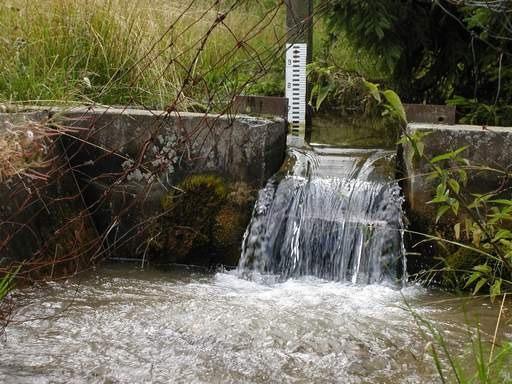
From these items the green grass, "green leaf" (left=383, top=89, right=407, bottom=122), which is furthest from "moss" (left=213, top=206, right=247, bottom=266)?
"green leaf" (left=383, top=89, right=407, bottom=122)

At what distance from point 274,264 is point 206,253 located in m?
A: 0.51

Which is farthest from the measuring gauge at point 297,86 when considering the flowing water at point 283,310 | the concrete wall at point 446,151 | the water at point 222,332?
the water at point 222,332

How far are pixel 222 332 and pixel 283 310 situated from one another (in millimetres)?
495

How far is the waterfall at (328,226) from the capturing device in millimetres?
4762

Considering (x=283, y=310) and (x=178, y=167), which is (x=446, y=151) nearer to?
(x=283, y=310)

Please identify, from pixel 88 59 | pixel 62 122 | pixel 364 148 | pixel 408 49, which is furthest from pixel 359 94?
pixel 62 122

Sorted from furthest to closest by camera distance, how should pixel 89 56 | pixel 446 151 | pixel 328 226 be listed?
1. pixel 89 56
2. pixel 328 226
3. pixel 446 151

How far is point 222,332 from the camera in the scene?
11.9 feet

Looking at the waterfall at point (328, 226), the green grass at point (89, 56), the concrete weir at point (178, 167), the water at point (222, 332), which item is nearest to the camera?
the water at point (222, 332)

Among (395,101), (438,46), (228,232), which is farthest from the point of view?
(438,46)

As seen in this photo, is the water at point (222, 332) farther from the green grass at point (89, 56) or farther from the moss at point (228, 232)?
the green grass at point (89, 56)

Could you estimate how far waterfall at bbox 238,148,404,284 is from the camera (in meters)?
4.76

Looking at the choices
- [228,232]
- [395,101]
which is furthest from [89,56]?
[395,101]

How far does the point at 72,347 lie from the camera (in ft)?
11.1
